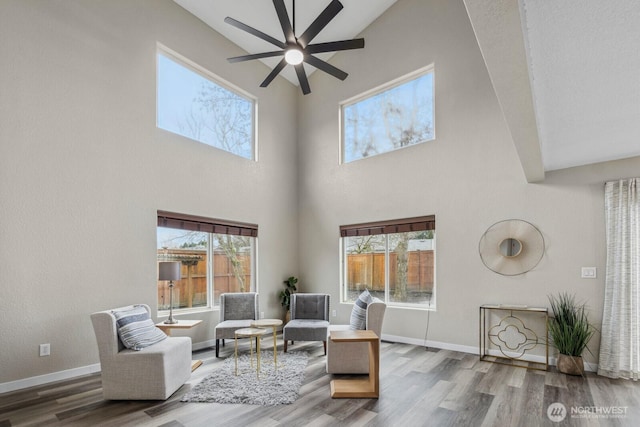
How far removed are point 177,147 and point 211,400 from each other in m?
3.48

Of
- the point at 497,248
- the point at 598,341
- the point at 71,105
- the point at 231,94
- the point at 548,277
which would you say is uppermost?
the point at 231,94

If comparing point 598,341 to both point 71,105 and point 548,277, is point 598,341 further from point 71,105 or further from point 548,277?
point 71,105

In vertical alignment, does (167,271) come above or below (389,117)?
below

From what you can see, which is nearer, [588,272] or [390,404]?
[390,404]

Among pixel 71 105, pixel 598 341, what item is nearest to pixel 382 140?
pixel 598 341

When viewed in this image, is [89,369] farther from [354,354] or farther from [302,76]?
[302,76]

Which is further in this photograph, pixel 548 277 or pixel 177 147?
pixel 177 147

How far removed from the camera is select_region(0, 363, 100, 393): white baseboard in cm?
336

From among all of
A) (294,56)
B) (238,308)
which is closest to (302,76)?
(294,56)

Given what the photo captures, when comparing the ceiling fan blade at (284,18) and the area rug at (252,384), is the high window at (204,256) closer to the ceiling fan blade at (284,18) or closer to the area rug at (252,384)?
the area rug at (252,384)

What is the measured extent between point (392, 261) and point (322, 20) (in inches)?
152

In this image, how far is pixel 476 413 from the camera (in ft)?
9.42

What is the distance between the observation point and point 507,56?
1.82 m

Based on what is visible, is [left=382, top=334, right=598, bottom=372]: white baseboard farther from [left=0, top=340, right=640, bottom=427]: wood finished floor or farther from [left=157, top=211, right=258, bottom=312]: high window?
[left=157, top=211, right=258, bottom=312]: high window
